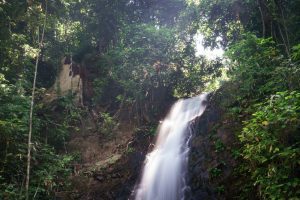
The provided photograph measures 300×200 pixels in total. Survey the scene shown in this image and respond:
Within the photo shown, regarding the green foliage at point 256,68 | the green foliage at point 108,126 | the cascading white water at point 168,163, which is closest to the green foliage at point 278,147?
the green foliage at point 256,68

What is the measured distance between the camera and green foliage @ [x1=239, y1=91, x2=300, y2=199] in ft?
22.4

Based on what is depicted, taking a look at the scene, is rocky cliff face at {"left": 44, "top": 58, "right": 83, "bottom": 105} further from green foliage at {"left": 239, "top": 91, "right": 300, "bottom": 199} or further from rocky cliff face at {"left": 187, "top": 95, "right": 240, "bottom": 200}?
green foliage at {"left": 239, "top": 91, "right": 300, "bottom": 199}

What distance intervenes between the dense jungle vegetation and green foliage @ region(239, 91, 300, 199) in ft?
0.09

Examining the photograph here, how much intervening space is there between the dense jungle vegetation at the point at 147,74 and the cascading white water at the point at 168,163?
6.11 feet

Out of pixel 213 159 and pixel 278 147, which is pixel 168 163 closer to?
pixel 213 159

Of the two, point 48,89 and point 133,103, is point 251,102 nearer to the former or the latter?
point 133,103

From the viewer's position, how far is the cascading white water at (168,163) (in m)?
11.5

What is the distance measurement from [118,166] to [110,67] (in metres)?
6.99

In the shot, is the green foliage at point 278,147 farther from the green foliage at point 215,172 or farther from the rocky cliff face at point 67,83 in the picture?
the rocky cliff face at point 67,83

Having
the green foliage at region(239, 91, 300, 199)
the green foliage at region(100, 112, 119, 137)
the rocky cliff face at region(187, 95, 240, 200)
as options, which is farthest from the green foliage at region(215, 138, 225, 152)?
the green foliage at region(100, 112, 119, 137)

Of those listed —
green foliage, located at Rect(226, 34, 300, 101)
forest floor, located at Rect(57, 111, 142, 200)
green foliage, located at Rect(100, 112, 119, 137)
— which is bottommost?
forest floor, located at Rect(57, 111, 142, 200)

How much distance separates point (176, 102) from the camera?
1934cm

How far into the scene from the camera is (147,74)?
726 inches

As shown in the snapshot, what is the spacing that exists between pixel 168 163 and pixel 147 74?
6945mm
